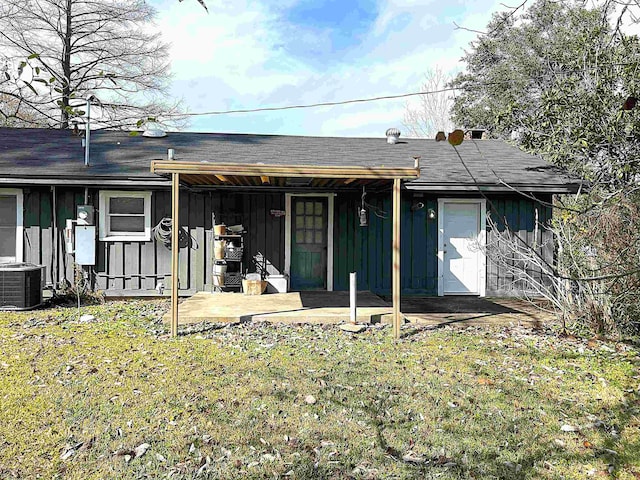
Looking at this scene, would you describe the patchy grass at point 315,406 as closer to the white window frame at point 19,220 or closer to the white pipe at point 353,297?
the white pipe at point 353,297

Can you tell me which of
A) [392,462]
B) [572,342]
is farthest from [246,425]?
[572,342]

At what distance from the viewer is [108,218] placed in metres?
8.60

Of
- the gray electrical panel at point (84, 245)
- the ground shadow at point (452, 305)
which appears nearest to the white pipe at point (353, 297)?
the ground shadow at point (452, 305)

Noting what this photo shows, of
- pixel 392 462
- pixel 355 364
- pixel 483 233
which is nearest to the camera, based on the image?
pixel 392 462

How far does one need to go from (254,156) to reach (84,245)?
359cm

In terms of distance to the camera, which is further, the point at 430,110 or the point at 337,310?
the point at 430,110

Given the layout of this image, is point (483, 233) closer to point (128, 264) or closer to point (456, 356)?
point (456, 356)

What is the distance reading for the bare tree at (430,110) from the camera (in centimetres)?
2445

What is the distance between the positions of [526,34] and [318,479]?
63.0 feet

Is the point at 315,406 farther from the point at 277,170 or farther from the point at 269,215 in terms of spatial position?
the point at 269,215

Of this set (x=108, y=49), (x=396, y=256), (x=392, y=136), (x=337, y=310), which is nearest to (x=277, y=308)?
(x=337, y=310)

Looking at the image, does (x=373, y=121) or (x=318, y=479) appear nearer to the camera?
(x=318, y=479)

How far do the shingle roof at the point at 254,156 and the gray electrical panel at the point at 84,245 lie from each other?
0.85 metres

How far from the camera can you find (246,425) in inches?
136
